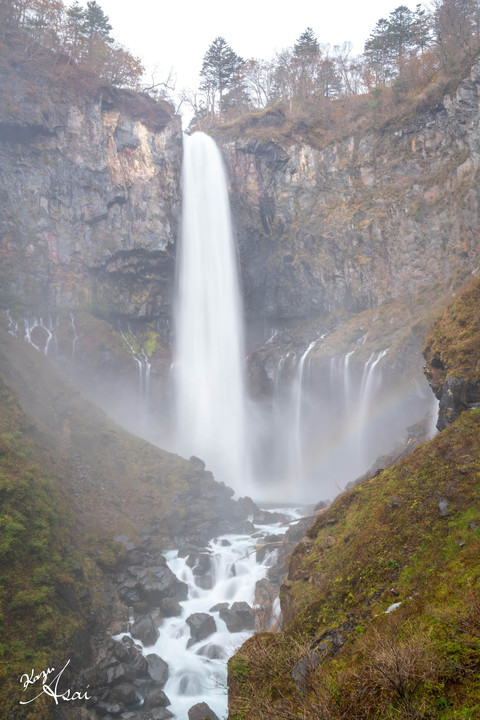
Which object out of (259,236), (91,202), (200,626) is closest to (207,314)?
(259,236)

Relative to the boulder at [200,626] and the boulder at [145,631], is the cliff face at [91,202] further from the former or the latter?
the boulder at [200,626]

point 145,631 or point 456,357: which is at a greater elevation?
point 456,357

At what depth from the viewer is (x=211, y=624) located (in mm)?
13703

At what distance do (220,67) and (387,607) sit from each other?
55452 millimetres

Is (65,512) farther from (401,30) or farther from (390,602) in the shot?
(401,30)

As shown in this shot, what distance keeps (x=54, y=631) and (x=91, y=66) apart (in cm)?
3958

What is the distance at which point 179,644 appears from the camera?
1322cm

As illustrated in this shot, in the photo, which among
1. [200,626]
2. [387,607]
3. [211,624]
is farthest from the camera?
[211,624]

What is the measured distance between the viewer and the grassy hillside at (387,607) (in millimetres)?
3324

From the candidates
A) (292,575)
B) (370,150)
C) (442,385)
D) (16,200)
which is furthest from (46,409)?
(370,150)

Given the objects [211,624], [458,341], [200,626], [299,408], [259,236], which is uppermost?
[259,236]

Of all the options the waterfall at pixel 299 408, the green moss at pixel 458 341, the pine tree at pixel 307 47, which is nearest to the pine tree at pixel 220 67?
the pine tree at pixel 307 47
